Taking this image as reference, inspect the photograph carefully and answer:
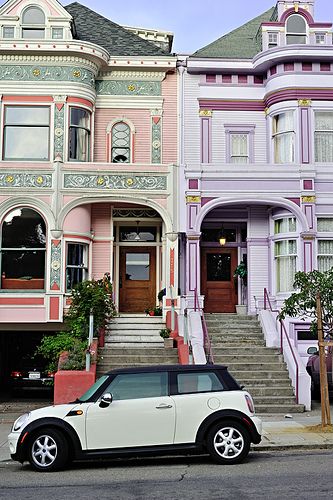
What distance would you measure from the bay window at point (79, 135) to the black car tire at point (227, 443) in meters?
12.0

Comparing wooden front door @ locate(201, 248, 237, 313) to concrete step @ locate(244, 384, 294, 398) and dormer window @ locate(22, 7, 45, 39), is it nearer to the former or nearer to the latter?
concrete step @ locate(244, 384, 294, 398)

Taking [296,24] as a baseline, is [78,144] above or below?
below

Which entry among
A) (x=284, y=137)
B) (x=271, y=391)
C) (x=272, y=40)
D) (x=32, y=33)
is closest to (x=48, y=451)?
(x=271, y=391)

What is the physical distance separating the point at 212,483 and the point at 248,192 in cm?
1201

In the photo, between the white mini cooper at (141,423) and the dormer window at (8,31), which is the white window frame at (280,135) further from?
the white mini cooper at (141,423)

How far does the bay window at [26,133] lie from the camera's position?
1997 cm

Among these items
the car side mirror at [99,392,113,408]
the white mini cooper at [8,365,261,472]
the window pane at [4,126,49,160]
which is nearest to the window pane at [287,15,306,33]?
the window pane at [4,126,49,160]

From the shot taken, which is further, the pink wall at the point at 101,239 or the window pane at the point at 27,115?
the pink wall at the point at 101,239

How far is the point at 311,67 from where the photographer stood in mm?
20422

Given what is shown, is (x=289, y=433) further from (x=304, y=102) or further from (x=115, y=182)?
(x=304, y=102)

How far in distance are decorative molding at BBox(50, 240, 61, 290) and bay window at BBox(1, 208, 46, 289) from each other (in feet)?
1.03

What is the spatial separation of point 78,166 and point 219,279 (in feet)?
18.7

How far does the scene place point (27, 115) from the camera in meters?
20.2

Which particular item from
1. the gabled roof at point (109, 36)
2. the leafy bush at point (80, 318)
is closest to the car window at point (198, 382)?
the leafy bush at point (80, 318)
